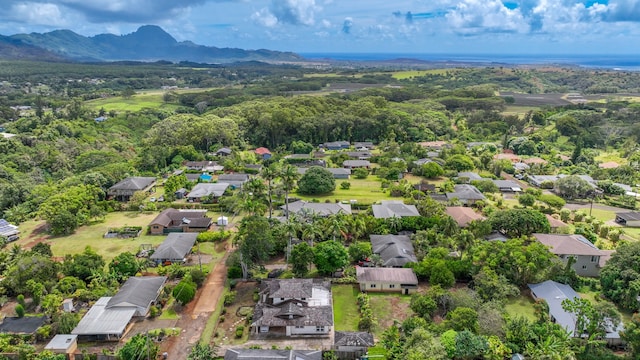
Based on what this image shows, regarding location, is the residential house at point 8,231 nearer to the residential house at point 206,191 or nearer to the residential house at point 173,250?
the residential house at point 173,250

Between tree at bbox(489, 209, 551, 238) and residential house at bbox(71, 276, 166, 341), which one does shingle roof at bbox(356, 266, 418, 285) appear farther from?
residential house at bbox(71, 276, 166, 341)

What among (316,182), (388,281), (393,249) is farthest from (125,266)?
(316,182)

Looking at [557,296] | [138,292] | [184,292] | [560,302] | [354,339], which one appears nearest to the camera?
[354,339]

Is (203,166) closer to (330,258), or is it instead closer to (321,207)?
(321,207)

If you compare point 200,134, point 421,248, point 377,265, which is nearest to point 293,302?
point 377,265

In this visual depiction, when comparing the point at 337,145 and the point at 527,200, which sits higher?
the point at 337,145

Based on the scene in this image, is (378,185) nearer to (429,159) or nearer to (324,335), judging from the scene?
(429,159)

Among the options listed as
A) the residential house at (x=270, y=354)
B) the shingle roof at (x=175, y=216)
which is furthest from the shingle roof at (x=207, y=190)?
the residential house at (x=270, y=354)
